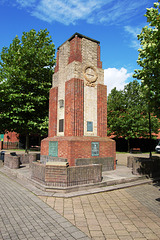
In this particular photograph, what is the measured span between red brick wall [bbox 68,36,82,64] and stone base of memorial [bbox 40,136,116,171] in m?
5.21

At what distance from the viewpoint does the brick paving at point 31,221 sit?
3.96 metres

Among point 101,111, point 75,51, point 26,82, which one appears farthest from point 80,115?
point 26,82

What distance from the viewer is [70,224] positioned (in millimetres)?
4477

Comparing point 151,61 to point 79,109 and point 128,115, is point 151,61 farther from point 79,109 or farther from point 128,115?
point 128,115

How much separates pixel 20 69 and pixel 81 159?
9805 millimetres

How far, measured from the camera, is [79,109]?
11.1m

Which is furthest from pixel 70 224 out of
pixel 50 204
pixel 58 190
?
pixel 58 190

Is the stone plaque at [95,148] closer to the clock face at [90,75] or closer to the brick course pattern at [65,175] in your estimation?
the brick course pattern at [65,175]

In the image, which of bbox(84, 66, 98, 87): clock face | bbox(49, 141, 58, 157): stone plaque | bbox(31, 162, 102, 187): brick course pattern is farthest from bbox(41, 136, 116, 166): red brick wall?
bbox(84, 66, 98, 87): clock face

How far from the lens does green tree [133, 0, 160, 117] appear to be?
8070 mm

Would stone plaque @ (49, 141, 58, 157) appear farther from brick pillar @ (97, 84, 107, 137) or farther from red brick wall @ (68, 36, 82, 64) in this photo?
red brick wall @ (68, 36, 82, 64)

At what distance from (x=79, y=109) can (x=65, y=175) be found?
493 centimetres

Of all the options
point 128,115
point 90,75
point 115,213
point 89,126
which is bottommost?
point 115,213

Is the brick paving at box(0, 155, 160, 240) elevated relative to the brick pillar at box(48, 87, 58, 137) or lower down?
lower down
